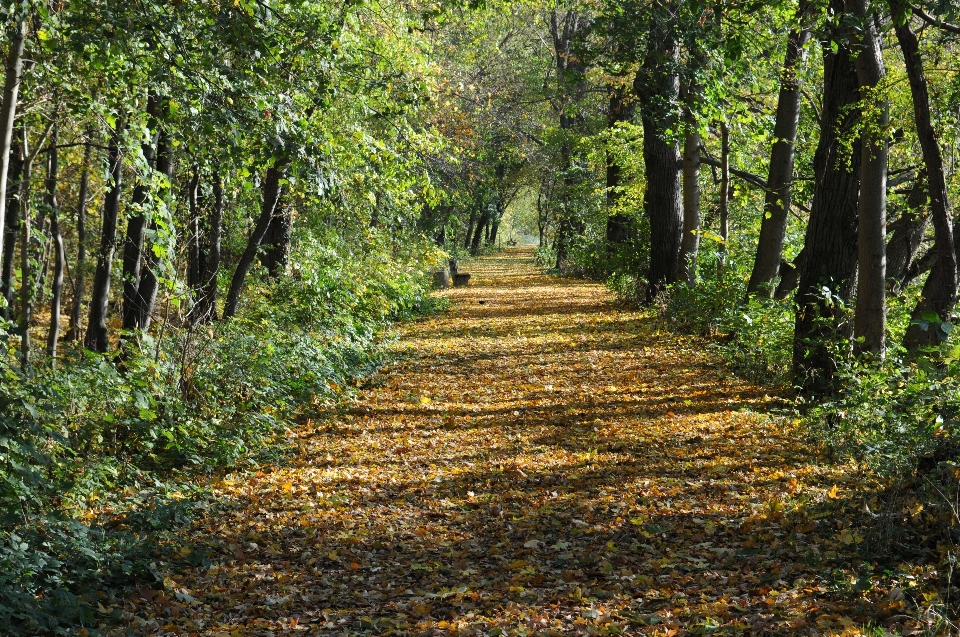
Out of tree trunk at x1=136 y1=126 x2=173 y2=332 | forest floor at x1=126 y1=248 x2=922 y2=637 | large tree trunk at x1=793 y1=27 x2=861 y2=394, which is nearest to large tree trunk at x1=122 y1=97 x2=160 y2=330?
tree trunk at x1=136 y1=126 x2=173 y2=332

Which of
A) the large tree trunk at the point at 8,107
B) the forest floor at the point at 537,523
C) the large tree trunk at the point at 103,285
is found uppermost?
the large tree trunk at the point at 8,107

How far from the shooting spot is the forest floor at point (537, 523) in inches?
177

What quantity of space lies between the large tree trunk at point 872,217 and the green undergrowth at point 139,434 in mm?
5615

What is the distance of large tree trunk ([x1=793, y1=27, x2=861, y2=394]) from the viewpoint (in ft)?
27.9

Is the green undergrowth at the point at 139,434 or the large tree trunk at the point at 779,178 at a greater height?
the large tree trunk at the point at 779,178

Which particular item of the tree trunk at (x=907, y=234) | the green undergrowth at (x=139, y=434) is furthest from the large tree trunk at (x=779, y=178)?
the green undergrowth at (x=139, y=434)

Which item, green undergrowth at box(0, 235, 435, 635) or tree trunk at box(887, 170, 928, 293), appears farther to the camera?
tree trunk at box(887, 170, 928, 293)

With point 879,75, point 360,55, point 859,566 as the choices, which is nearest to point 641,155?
→ point 360,55

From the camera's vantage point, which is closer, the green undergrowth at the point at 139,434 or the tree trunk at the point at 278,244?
the green undergrowth at the point at 139,434

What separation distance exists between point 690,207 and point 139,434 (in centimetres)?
1075

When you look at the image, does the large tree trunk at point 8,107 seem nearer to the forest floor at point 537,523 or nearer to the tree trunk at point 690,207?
the forest floor at point 537,523

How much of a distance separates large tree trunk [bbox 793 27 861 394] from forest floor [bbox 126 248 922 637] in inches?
35.0

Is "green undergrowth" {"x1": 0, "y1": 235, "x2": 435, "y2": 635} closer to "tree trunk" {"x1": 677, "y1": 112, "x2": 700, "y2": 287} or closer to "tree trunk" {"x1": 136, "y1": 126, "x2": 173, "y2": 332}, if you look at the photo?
"tree trunk" {"x1": 136, "y1": 126, "x2": 173, "y2": 332}

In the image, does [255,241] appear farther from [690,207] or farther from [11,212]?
[690,207]
